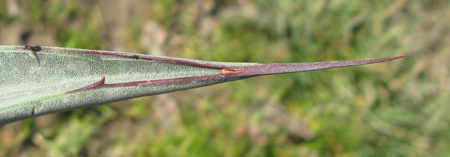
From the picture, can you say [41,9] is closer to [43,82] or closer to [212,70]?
[43,82]

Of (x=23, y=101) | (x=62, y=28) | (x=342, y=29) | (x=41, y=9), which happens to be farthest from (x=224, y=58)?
(x=23, y=101)

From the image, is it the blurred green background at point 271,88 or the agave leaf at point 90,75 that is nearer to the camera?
the agave leaf at point 90,75

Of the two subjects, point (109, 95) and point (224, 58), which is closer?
point (109, 95)

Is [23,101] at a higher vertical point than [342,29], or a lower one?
lower

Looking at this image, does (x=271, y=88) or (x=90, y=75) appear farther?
(x=271, y=88)
